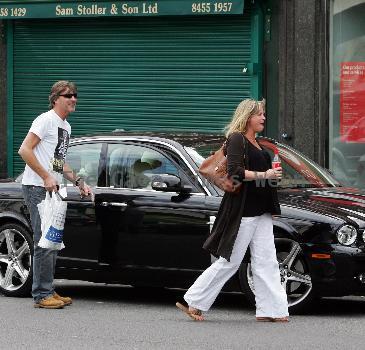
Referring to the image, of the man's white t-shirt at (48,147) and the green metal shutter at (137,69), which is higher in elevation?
the green metal shutter at (137,69)

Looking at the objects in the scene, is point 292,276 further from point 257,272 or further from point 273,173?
point 273,173

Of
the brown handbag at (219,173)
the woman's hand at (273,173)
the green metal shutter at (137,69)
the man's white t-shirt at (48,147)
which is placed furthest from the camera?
the green metal shutter at (137,69)

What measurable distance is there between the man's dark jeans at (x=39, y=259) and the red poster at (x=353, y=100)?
8.09m

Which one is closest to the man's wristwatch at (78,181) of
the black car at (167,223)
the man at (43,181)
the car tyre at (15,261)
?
the man at (43,181)

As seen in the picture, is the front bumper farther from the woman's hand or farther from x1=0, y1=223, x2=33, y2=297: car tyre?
x1=0, y1=223, x2=33, y2=297: car tyre

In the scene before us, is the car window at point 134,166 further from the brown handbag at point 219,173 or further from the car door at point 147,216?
the brown handbag at point 219,173

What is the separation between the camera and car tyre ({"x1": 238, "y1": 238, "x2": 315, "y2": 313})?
1017 centimetres

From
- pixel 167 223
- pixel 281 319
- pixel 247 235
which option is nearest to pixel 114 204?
pixel 167 223

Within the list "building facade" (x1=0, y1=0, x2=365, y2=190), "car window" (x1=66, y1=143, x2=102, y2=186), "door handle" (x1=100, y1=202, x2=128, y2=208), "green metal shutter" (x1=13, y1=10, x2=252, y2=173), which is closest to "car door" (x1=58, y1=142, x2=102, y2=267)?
"car window" (x1=66, y1=143, x2=102, y2=186)

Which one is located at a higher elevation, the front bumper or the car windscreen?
the car windscreen

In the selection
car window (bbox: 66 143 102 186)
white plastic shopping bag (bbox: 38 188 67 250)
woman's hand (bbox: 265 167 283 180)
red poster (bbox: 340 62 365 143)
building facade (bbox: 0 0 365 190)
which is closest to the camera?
woman's hand (bbox: 265 167 283 180)

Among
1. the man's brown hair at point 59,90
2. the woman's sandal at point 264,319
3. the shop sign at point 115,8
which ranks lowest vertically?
the woman's sandal at point 264,319

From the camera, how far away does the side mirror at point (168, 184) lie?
1062 centimetres

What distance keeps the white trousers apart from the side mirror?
40.5 inches
